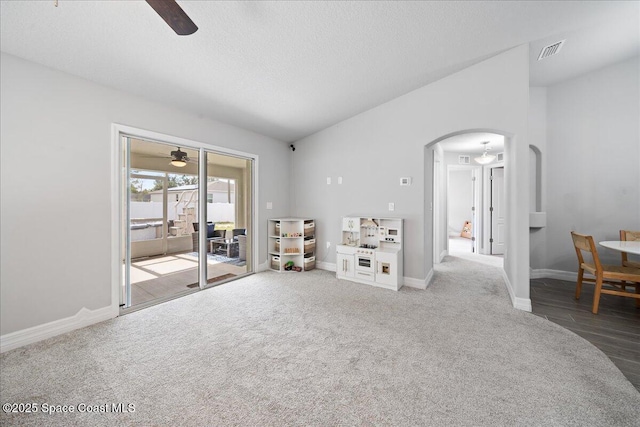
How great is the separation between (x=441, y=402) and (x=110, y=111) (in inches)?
162

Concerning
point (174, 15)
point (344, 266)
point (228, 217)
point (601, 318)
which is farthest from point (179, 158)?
point (601, 318)

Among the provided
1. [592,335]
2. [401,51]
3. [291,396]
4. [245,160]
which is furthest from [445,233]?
[291,396]

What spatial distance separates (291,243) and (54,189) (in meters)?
3.26

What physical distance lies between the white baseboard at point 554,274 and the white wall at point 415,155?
938 mm

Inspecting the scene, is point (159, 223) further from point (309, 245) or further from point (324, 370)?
point (324, 370)

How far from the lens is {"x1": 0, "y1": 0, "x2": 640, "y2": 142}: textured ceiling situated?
6.36 feet

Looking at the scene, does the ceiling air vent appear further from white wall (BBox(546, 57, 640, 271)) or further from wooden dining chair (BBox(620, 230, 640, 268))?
wooden dining chair (BBox(620, 230, 640, 268))

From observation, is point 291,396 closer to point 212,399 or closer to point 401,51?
point 212,399

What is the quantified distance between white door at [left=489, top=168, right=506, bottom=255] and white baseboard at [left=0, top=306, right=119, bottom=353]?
25.5 feet

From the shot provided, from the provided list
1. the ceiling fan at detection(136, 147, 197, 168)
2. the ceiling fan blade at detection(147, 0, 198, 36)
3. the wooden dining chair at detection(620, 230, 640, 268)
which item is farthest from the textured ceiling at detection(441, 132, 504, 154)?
the ceiling fan at detection(136, 147, 197, 168)

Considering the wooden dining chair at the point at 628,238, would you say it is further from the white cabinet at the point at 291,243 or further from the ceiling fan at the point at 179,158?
the ceiling fan at the point at 179,158

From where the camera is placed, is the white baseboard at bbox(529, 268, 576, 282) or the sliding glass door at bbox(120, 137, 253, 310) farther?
the white baseboard at bbox(529, 268, 576, 282)

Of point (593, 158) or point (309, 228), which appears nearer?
point (593, 158)

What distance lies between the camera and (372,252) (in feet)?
12.3
